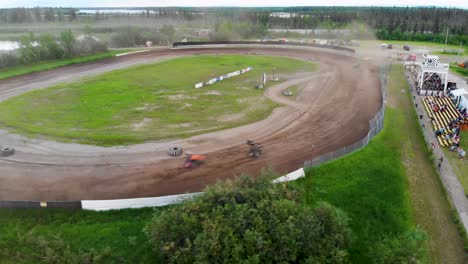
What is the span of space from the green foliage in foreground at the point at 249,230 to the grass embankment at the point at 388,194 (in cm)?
343

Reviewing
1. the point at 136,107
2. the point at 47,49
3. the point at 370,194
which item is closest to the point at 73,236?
the point at 370,194

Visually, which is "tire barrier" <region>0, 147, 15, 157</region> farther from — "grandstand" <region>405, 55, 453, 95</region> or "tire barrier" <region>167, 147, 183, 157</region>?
"grandstand" <region>405, 55, 453, 95</region>

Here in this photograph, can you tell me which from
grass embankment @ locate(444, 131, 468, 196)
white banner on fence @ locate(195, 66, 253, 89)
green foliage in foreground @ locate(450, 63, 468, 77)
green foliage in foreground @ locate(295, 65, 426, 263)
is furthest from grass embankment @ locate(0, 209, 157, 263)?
green foliage in foreground @ locate(450, 63, 468, 77)

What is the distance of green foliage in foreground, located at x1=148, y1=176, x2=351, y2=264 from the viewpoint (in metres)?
15.5

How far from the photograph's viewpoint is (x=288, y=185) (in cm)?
2025

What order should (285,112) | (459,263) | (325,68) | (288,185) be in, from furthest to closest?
(325,68) < (285,112) < (288,185) < (459,263)

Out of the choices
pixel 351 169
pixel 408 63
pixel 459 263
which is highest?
pixel 408 63

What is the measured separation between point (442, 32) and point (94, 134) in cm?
11088

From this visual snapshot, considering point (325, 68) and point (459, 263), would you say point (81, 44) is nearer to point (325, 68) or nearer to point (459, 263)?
point (325, 68)

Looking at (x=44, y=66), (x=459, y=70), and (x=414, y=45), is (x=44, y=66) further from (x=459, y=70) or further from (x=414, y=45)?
(x=414, y=45)

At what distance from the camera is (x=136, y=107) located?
4122 cm

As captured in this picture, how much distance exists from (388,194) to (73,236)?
19.4 meters

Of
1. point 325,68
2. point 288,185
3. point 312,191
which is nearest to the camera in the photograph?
point 288,185

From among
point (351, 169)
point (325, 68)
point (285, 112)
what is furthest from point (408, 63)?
point (351, 169)
